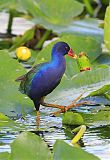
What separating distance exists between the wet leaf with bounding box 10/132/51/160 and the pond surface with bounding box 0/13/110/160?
444 mm

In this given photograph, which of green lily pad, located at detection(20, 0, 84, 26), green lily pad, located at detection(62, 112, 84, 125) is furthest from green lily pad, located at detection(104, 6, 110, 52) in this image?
green lily pad, located at detection(20, 0, 84, 26)

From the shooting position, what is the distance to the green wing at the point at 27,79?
3553 millimetres

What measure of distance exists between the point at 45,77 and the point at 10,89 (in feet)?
0.70

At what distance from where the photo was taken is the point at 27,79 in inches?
141

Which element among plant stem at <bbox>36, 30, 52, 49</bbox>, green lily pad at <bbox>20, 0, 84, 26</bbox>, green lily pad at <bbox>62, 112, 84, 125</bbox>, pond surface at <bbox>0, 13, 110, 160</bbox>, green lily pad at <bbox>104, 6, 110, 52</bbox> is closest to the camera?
pond surface at <bbox>0, 13, 110, 160</bbox>

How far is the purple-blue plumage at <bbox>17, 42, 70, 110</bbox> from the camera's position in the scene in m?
3.48

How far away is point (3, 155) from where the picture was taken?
8.71 ft

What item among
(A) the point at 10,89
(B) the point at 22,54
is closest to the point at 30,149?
(A) the point at 10,89

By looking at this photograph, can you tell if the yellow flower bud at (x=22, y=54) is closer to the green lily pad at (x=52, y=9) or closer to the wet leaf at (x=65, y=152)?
the green lily pad at (x=52, y=9)

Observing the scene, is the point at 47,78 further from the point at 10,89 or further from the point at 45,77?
the point at 10,89

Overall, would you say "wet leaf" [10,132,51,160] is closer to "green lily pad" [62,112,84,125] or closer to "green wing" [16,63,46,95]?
"green lily pad" [62,112,84,125]

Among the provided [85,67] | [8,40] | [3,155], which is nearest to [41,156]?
[3,155]

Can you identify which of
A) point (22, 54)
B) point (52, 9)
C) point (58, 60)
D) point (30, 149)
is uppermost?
point (30, 149)

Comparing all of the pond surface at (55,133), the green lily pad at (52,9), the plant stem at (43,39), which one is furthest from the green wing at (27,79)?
the plant stem at (43,39)
